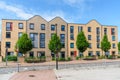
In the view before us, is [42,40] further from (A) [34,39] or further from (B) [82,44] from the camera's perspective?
(B) [82,44]

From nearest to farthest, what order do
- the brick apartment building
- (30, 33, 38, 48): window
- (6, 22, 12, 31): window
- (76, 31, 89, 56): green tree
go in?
(76, 31, 89, 56): green tree → (6, 22, 12, 31): window → the brick apartment building → (30, 33, 38, 48): window

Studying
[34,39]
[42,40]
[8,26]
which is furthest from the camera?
[42,40]

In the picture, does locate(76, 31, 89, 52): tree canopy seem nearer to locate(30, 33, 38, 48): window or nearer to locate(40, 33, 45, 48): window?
locate(40, 33, 45, 48): window

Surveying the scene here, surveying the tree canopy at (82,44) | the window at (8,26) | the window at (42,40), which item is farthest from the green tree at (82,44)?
the window at (8,26)

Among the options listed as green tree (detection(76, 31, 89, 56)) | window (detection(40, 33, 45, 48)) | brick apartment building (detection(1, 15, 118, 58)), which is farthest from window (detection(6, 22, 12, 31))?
green tree (detection(76, 31, 89, 56))

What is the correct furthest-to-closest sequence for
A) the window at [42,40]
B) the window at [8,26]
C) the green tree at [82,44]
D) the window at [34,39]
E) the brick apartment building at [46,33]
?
the window at [42,40] < the window at [34,39] < the brick apartment building at [46,33] < the window at [8,26] < the green tree at [82,44]

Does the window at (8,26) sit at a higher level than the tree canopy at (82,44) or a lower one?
higher

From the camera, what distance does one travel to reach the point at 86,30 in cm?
6594

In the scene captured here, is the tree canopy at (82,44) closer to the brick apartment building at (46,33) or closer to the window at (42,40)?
the brick apartment building at (46,33)

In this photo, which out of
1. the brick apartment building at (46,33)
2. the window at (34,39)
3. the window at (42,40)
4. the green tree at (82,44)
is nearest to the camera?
the green tree at (82,44)

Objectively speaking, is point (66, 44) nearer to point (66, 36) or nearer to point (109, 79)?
point (66, 36)

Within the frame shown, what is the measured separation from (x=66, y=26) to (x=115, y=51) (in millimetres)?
18742

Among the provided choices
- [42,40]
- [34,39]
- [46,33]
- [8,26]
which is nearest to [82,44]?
[46,33]

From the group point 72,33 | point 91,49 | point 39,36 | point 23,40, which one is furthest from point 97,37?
point 23,40
